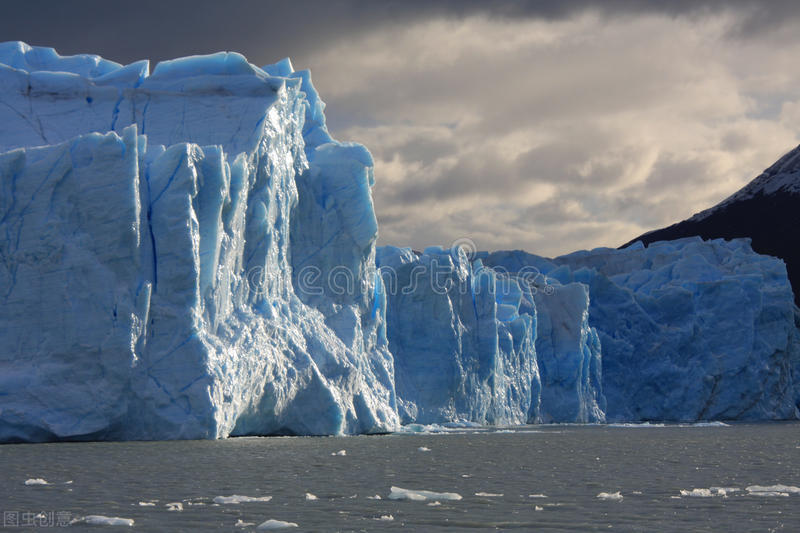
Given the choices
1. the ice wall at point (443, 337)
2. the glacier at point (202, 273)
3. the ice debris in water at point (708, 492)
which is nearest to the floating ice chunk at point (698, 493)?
the ice debris in water at point (708, 492)

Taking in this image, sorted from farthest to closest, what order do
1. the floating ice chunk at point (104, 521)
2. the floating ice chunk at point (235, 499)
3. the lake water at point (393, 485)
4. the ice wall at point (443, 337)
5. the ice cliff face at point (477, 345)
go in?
the ice cliff face at point (477, 345), the ice wall at point (443, 337), the floating ice chunk at point (235, 499), the lake water at point (393, 485), the floating ice chunk at point (104, 521)

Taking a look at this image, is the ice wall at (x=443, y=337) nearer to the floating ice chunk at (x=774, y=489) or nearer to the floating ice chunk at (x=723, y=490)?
the floating ice chunk at (x=723, y=490)

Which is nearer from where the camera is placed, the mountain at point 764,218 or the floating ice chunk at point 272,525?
the floating ice chunk at point 272,525

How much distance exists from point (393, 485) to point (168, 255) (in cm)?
1092

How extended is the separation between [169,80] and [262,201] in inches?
162

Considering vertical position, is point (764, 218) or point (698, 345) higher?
point (764, 218)

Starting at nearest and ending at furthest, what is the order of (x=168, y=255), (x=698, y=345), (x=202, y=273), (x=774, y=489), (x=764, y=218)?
1. (x=774, y=489)
2. (x=168, y=255)
3. (x=202, y=273)
4. (x=698, y=345)
5. (x=764, y=218)

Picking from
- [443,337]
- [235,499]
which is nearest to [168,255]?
[235,499]

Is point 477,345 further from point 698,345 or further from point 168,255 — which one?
point 168,255

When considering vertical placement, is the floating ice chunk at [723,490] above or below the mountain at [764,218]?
below

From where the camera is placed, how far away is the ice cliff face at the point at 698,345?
50.8 meters

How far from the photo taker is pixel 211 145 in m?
25.1

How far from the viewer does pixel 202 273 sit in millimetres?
23234

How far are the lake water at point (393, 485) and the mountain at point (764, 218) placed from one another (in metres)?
68.2
